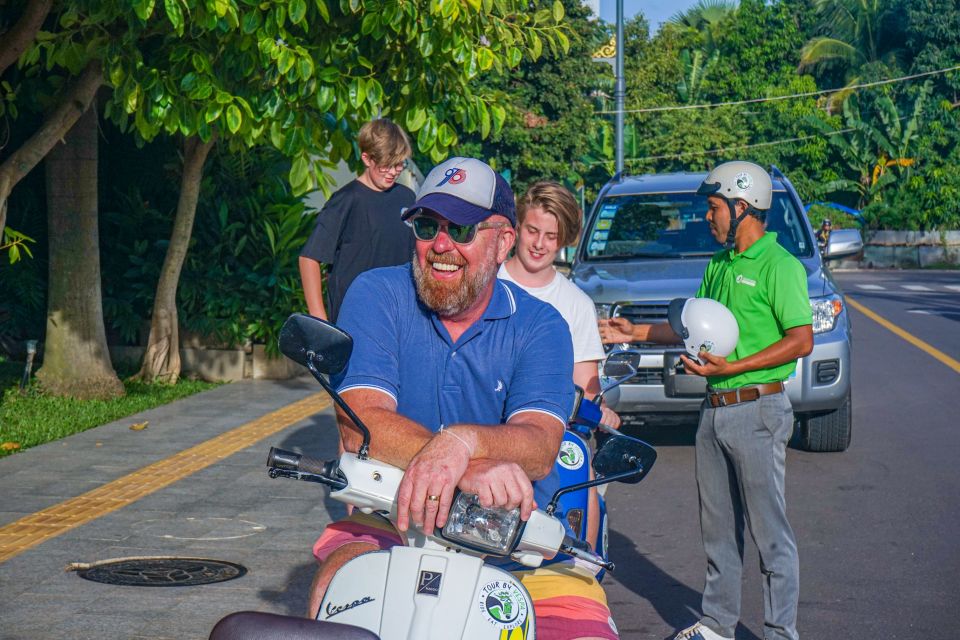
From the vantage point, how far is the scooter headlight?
2.55 metres

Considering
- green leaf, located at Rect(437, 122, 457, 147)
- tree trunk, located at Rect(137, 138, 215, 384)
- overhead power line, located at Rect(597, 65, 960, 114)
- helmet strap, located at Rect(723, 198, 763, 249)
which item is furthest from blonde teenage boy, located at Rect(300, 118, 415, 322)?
overhead power line, located at Rect(597, 65, 960, 114)

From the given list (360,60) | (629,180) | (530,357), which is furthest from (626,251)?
(530,357)

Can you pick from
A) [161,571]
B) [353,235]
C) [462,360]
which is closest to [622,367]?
[462,360]

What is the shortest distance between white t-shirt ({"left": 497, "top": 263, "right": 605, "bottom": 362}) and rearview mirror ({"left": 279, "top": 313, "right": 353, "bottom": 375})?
238 centimetres

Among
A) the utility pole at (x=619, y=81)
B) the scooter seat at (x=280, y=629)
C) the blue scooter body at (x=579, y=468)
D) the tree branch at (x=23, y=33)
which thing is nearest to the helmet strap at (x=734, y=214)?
the blue scooter body at (x=579, y=468)

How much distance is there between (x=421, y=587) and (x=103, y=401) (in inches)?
367

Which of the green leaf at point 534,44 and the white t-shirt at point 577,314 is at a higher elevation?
the green leaf at point 534,44

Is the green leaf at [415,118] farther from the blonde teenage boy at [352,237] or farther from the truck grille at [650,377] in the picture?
the blonde teenage boy at [352,237]

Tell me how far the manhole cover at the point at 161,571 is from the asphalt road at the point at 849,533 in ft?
6.00

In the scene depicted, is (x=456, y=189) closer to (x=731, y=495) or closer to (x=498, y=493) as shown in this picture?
(x=498, y=493)

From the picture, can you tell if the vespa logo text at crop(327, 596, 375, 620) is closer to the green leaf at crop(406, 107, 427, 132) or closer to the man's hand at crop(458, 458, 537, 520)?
the man's hand at crop(458, 458, 537, 520)

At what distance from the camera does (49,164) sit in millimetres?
11344

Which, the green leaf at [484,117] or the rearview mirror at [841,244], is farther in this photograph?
the rearview mirror at [841,244]

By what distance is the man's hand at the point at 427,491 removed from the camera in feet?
8.32
